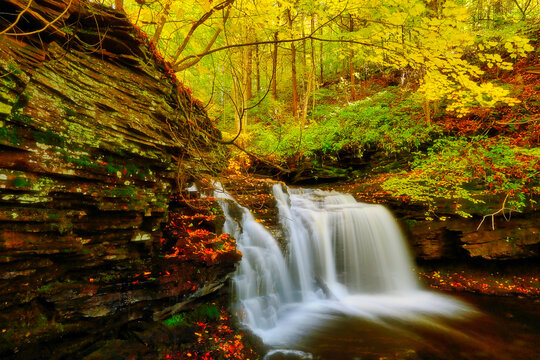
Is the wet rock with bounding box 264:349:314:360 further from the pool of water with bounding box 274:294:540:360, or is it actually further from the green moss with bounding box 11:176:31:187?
the green moss with bounding box 11:176:31:187

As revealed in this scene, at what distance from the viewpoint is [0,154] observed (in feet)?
8.02

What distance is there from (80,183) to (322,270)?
6727 millimetres

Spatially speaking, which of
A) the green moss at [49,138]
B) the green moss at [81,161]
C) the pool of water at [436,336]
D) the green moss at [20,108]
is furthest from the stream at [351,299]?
the green moss at [20,108]

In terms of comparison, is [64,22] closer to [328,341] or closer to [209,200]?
[209,200]

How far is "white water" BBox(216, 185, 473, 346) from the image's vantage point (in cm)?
564

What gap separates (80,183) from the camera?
3070 mm

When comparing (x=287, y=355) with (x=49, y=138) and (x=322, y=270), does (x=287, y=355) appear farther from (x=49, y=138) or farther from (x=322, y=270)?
(x=49, y=138)

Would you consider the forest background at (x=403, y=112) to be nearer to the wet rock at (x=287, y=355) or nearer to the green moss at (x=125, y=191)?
the green moss at (x=125, y=191)

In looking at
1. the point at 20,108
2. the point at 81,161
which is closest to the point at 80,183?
the point at 81,161

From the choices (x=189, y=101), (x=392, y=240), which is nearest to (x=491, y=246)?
(x=392, y=240)

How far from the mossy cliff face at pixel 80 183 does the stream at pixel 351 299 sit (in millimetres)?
1736

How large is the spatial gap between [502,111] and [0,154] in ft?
45.6

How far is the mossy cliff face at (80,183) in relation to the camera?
262 centimetres

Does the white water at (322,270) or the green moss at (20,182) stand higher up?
the green moss at (20,182)
